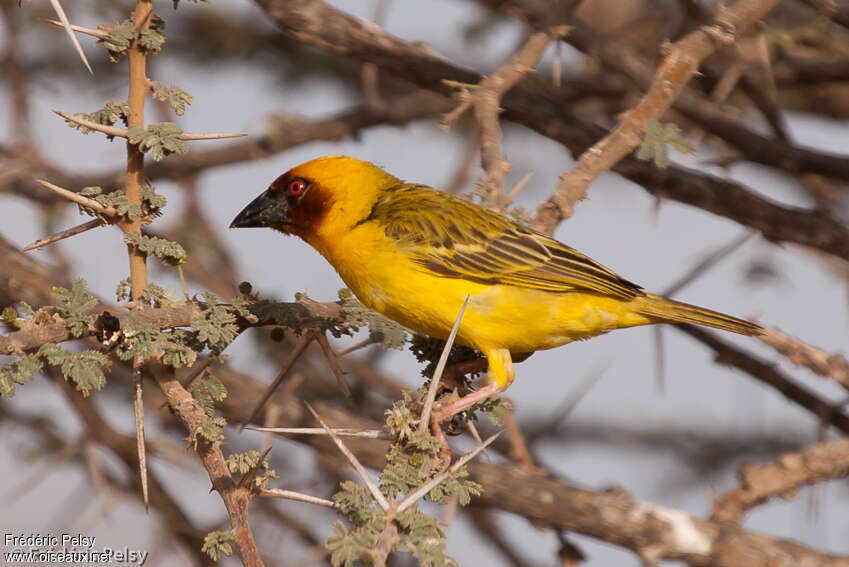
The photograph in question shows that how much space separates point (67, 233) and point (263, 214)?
6.24ft

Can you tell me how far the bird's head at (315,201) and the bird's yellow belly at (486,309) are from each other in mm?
286

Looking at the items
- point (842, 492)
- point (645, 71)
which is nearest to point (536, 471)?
point (645, 71)

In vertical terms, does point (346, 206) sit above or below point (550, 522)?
above

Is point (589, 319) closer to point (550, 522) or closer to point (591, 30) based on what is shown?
point (550, 522)

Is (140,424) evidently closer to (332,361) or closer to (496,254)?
(332,361)

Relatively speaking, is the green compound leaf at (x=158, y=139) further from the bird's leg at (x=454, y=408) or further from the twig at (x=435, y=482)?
the bird's leg at (x=454, y=408)

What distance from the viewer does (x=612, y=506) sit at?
3.60 meters

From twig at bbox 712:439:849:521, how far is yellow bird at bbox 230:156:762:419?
69cm

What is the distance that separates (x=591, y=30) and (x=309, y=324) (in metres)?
2.22

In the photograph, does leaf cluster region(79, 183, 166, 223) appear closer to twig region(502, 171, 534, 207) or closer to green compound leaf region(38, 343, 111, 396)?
green compound leaf region(38, 343, 111, 396)

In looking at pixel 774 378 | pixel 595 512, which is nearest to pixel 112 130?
pixel 595 512

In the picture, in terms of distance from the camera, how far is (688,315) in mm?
4105

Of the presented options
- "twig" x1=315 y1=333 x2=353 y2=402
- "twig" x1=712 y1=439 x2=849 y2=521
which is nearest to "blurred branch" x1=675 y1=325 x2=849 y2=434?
"twig" x1=712 y1=439 x2=849 y2=521

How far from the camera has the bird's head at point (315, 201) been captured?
4.32 meters
